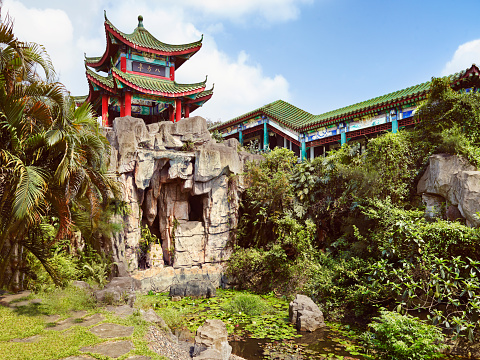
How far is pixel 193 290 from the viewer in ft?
33.1

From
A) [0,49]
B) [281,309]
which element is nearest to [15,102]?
[0,49]

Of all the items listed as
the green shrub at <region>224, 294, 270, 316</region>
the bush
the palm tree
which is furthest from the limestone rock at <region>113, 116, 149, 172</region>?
the bush

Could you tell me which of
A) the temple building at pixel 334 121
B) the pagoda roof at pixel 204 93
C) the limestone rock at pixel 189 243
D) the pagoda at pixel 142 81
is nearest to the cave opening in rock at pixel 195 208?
the limestone rock at pixel 189 243

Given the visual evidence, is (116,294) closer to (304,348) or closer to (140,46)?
(304,348)

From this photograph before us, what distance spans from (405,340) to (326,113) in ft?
43.7

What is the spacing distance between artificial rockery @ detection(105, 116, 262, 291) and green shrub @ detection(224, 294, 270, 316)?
2.55m

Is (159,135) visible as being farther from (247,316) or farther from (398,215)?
(398,215)

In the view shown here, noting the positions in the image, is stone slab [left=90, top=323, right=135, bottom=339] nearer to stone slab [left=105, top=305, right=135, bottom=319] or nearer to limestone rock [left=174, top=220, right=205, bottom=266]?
stone slab [left=105, top=305, right=135, bottom=319]

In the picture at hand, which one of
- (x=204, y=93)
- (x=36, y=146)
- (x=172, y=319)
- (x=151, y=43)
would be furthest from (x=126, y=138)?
(x=151, y=43)

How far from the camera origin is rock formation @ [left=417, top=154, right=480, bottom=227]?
24.9 feet

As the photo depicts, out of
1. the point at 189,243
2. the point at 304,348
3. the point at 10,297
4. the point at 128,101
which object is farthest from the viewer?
the point at 128,101

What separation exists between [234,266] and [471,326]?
7090 mm

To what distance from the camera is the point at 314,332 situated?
24.5 ft

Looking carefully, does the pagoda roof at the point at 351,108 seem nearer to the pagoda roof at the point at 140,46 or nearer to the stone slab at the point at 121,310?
the pagoda roof at the point at 140,46
